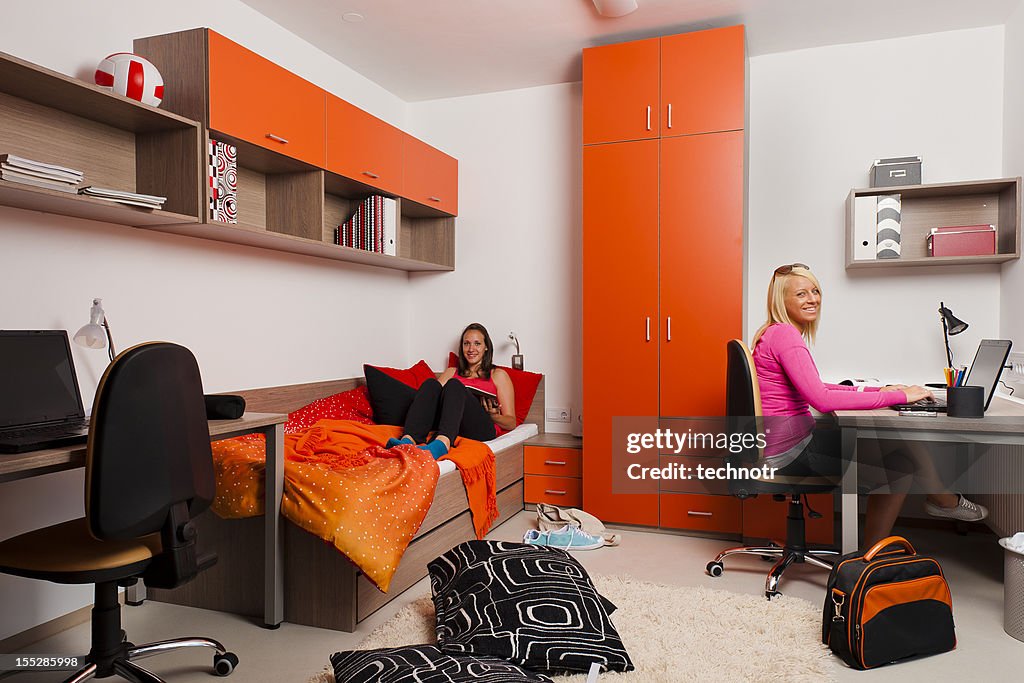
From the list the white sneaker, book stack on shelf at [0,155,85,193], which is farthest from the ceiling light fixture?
the white sneaker

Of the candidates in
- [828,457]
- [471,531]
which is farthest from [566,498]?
[828,457]

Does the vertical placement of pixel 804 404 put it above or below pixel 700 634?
above

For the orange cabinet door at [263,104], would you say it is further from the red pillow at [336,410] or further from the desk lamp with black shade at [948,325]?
the desk lamp with black shade at [948,325]

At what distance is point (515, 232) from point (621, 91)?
1144 millimetres

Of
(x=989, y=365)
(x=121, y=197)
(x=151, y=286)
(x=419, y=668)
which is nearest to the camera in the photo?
(x=419, y=668)

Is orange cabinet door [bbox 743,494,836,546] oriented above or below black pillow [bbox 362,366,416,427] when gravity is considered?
below

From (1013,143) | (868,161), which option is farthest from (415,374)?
(1013,143)

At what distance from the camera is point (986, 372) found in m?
2.57

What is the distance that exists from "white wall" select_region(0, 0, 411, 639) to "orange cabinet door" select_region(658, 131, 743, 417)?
6.17 ft

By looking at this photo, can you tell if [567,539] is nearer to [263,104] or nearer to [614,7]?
[263,104]

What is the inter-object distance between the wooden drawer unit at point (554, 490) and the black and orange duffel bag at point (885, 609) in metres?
1.81

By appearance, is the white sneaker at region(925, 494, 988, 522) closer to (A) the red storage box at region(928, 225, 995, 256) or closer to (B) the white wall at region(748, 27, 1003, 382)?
(B) the white wall at region(748, 27, 1003, 382)

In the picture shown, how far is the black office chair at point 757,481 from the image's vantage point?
272cm

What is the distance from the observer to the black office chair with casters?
5.48 feet
